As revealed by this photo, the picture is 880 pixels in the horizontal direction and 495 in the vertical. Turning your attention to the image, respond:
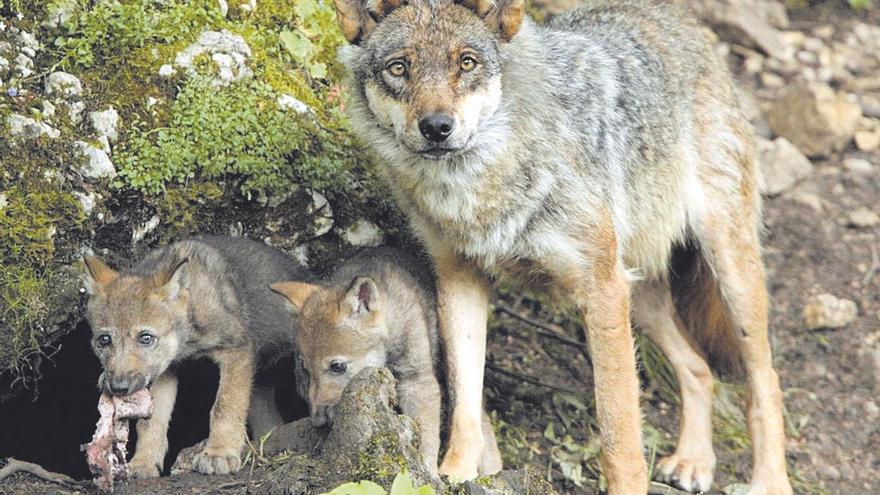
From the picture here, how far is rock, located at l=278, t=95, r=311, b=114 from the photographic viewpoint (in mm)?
7121

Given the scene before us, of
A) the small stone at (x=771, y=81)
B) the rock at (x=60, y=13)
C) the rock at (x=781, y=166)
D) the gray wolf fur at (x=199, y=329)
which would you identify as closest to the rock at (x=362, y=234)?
the gray wolf fur at (x=199, y=329)

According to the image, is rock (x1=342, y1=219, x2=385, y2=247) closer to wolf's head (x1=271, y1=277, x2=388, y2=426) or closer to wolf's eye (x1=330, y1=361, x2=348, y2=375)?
wolf's head (x1=271, y1=277, x2=388, y2=426)

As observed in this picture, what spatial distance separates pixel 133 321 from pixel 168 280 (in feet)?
0.89

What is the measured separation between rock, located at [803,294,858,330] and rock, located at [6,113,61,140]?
5.37 m

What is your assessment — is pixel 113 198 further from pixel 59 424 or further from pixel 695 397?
pixel 695 397

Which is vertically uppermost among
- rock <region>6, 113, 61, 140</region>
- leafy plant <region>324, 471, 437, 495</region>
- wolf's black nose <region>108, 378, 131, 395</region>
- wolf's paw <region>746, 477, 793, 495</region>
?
rock <region>6, 113, 61, 140</region>

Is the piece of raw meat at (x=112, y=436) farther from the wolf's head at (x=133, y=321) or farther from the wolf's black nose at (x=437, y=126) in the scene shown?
the wolf's black nose at (x=437, y=126)

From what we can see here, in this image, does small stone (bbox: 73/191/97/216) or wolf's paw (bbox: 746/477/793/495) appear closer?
small stone (bbox: 73/191/97/216)

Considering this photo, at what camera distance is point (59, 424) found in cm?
703

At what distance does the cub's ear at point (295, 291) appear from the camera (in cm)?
621

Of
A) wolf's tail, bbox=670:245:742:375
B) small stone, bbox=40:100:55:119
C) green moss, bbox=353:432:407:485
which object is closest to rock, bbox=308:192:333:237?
small stone, bbox=40:100:55:119

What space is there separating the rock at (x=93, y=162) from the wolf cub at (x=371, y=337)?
1.16 meters

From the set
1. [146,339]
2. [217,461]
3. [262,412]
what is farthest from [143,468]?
[262,412]

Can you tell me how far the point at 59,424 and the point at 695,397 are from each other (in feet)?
12.5
